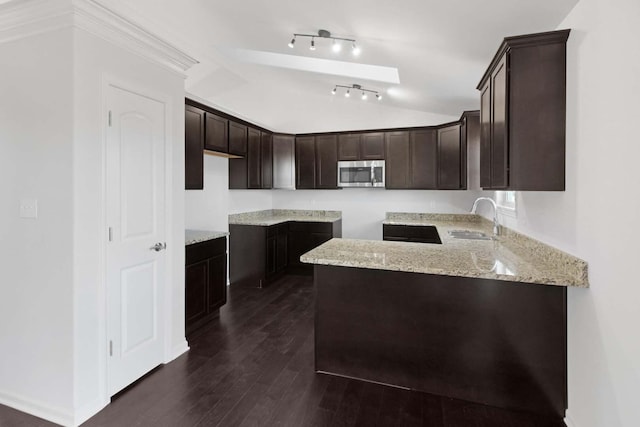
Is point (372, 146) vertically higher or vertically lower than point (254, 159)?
higher

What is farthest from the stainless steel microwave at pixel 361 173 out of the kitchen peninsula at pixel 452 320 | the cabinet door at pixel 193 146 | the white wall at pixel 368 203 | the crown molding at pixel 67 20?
the crown molding at pixel 67 20

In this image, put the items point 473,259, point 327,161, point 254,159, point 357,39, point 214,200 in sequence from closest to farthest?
1. point 473,259
2. point 357,39
3. point 214,200
4. point 254,159
5. point 327,161

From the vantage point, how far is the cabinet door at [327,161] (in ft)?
17.5

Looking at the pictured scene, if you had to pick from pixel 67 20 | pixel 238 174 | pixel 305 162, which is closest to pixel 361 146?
pixel 305 162

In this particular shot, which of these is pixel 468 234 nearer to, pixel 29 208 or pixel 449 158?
pixel 449 158

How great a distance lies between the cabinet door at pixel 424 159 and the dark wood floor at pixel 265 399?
3.09 metres

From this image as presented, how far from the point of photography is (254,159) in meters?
4.84

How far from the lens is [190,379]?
7.70 feet

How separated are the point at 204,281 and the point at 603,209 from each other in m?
3.16

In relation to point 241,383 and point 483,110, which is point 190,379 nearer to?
point 241,383

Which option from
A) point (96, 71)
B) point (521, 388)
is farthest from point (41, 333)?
point (521, 388)

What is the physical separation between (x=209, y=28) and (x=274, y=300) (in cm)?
311

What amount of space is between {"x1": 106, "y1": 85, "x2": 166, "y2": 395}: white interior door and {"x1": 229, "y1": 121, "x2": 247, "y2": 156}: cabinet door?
1.65 meters

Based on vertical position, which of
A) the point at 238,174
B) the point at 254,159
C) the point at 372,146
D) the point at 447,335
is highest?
the point at 372,146
